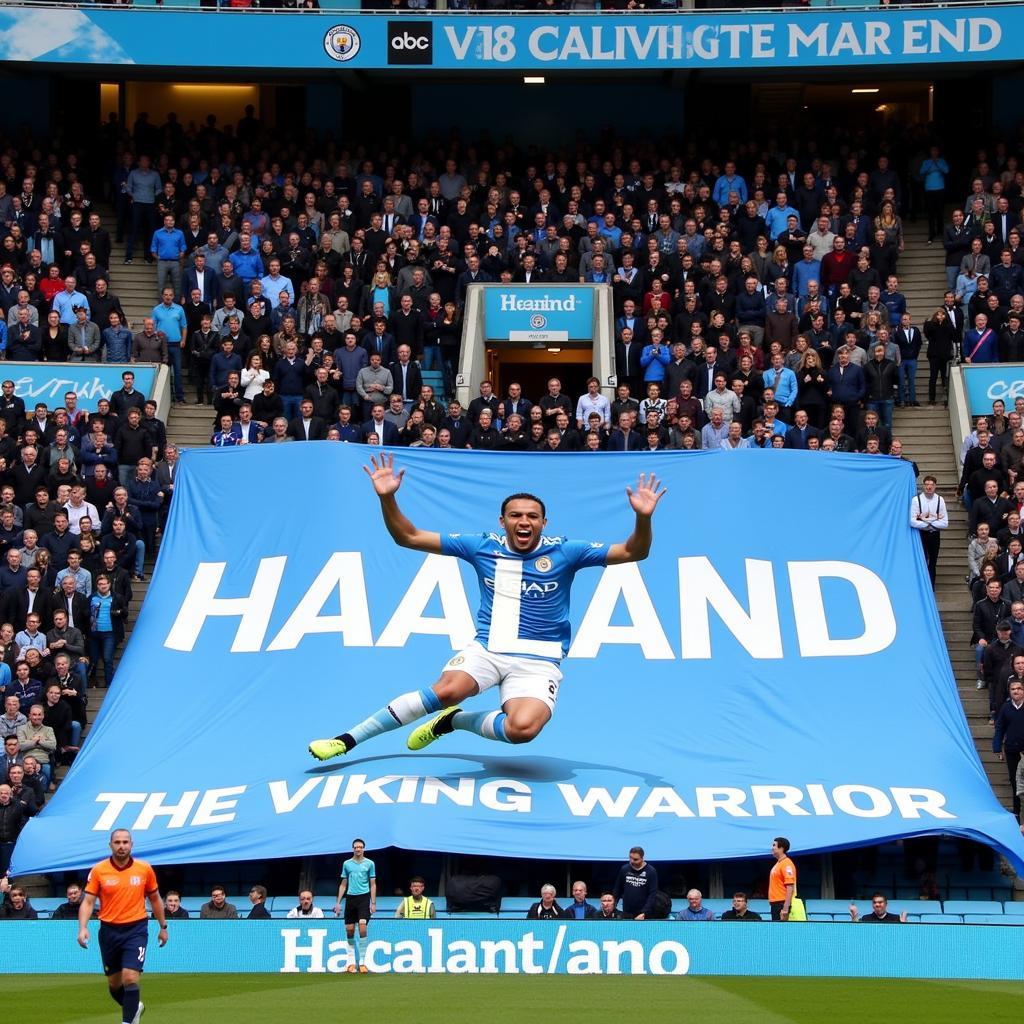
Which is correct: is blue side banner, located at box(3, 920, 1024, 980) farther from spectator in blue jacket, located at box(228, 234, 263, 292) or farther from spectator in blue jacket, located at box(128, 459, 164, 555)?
spectator in blue jacket, located at box(228, 234, 263, 292)

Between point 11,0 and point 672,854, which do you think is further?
point 11,0

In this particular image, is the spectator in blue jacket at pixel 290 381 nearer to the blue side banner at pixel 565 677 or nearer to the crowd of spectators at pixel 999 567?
the blue side banner at pixel 565 677

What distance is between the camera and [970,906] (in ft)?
71.2

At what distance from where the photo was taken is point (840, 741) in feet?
74.3

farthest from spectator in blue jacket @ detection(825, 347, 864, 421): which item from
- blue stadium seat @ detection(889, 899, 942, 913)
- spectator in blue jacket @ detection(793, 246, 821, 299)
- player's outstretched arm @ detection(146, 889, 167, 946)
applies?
player's outstretched arm @ detection(146, 889, 167, 946)

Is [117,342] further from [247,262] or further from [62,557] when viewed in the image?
[62,557]

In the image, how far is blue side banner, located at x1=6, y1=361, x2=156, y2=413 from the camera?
2969cm

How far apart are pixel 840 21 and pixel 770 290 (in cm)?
664

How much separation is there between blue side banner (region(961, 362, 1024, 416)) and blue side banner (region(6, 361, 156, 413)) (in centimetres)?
1157

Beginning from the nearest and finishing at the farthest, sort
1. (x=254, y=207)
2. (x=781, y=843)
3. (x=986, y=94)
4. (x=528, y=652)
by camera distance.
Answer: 1. (x=528, y=652)
2. (x=781, y=843)
3. (x=254, y=207)
4. (x=986, y=94)

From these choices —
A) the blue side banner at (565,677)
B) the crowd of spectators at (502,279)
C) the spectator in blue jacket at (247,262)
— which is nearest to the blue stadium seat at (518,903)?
the blue side banner at (565,677)

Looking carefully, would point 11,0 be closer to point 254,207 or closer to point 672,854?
point 254,207

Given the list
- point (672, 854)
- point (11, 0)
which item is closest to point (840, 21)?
point (11, 0)

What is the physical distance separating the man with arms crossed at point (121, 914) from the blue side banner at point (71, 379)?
51.5ft
